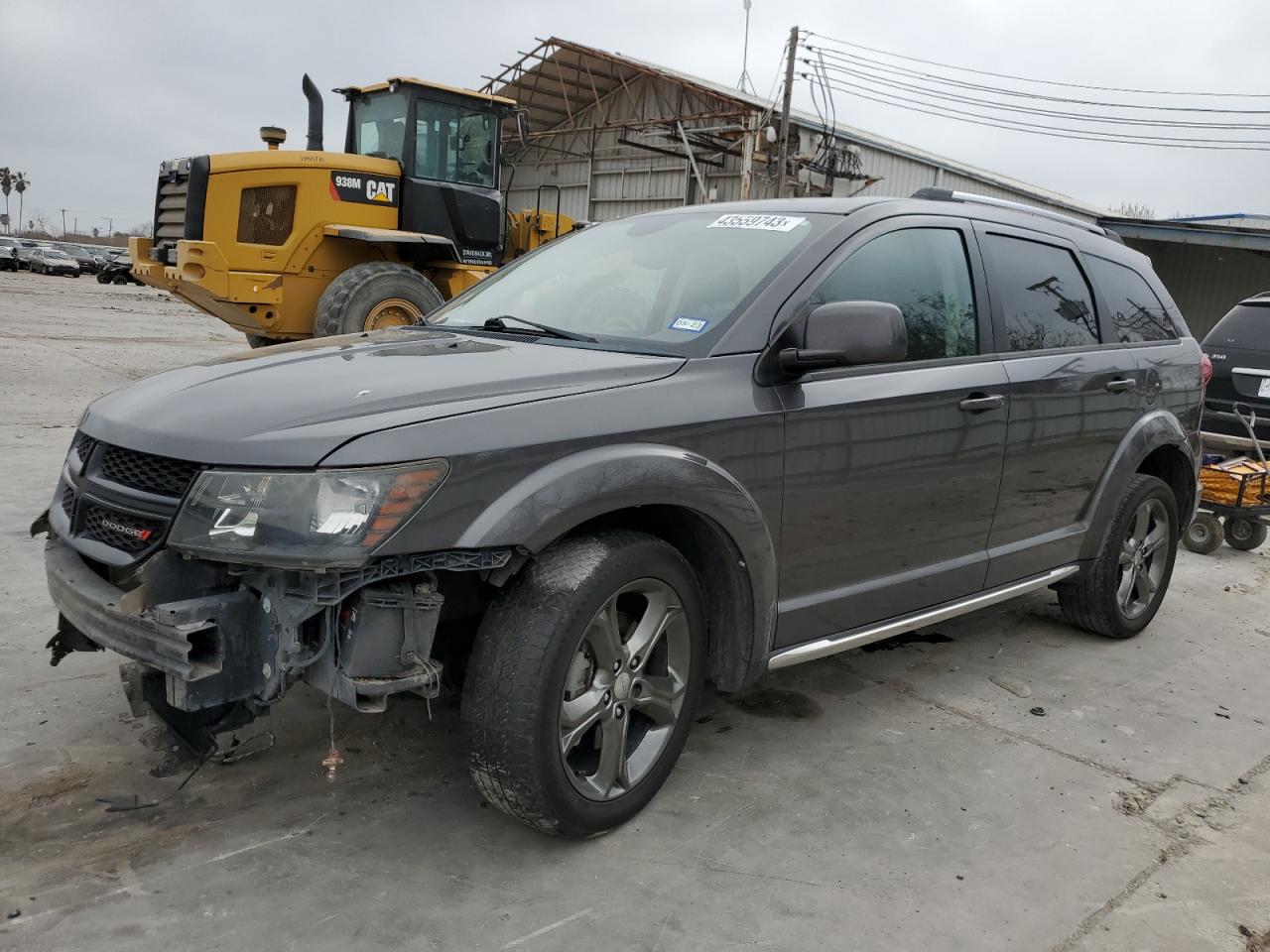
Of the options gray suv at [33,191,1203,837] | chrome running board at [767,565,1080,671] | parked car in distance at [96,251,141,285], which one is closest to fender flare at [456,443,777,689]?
gray suv at [33,191,1203,837]

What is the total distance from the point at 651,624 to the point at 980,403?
1.58 metres

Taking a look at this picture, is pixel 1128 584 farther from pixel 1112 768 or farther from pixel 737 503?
pixel 737 503

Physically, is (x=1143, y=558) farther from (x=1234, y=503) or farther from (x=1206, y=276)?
(x=1206, y=276)

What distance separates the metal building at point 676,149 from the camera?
21.4 meters

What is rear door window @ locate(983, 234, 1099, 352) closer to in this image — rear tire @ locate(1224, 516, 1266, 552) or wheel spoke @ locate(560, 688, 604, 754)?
wheel spoke @ locate(560, 688, 604, 754)

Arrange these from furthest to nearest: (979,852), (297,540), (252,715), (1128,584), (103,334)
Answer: (103,334) < (1128,584) < (979,852) < (252,715) < (297,540)

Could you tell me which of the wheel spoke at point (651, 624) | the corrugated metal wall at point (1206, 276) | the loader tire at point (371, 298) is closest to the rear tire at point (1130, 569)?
the wheel spoke at point (651, 624)

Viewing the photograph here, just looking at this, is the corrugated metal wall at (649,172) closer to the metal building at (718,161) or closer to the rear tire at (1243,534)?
the metal building at (718,161)

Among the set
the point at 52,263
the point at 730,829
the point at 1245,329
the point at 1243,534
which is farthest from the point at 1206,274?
the point at 52,263

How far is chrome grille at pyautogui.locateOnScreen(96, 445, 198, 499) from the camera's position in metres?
2.41

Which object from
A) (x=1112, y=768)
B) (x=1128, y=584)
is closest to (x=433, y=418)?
(x=1112, y=768)

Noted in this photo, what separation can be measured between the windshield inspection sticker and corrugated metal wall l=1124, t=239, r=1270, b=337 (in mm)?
22872

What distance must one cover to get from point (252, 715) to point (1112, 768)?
9.13 feet

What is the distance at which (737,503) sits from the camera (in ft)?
9.45
